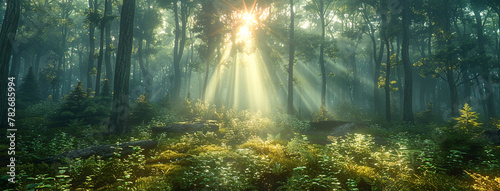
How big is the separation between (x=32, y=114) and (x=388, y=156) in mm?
22339

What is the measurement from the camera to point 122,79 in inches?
390

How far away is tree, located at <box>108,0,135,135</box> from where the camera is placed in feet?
31.3

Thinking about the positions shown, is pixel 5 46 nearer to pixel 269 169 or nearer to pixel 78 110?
pixel 78 110

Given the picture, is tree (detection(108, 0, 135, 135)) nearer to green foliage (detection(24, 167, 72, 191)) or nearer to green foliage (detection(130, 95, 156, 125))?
green foliage (detection(130, 95, 156, 125))

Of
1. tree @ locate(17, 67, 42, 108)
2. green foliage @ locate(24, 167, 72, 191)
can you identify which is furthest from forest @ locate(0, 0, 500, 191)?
tree @ locate(17, 67, 42, 108)

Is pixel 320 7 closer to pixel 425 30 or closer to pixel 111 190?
pixel 425 30

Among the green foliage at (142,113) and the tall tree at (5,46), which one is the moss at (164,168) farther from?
the green foliage at (142,113)

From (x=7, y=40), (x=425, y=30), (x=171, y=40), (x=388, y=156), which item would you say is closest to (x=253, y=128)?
(x=388, y=156)

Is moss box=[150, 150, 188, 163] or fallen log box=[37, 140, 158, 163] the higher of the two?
fallen log box=[37, 140, 158, 163]

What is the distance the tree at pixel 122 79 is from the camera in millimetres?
9539

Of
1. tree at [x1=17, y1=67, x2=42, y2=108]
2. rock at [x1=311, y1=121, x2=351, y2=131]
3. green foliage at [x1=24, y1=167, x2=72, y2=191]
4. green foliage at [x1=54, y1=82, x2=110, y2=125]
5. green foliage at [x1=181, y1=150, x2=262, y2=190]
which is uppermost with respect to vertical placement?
tree at [x1=17, y1=67, x2=42, y2=108]

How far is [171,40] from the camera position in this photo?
63.7 meters

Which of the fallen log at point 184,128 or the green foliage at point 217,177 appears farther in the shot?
the fallen log at point 184,128

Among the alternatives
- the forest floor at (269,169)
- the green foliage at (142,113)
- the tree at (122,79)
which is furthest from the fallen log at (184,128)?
the green foliage at (142,113)
